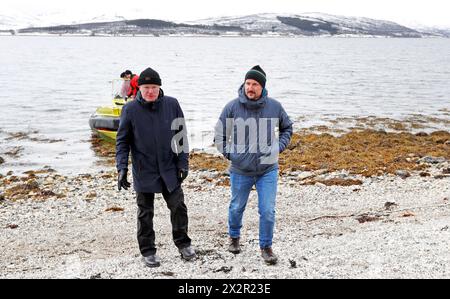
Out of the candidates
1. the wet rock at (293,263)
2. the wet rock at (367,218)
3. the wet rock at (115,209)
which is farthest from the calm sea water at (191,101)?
the wet rock at (293,263)

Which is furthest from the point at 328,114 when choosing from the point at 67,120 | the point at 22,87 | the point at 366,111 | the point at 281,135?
the point at 22,87

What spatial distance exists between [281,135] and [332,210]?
4139 mm

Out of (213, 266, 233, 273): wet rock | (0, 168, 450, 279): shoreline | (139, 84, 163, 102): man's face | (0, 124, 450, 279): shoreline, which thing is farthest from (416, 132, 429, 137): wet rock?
(139, 84, 163, 102): man's face

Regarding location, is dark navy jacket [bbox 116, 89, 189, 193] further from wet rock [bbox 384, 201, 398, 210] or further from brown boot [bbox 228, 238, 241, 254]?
wet rock [bbox 384, 201, 398, 210]

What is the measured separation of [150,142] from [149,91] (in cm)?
58

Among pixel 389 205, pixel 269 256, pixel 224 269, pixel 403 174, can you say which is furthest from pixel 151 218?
pixel 403 174

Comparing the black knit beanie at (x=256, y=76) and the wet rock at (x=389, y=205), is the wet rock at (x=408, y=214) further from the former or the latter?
the black knit beanie at (x=256, y=76)

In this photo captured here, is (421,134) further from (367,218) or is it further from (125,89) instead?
(367,218)

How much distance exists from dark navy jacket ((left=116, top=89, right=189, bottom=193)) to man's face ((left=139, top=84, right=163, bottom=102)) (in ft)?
0.19

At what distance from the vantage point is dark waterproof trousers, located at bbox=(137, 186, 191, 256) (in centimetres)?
623

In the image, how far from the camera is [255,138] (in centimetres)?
607

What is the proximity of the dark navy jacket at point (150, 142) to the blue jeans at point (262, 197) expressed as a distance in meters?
0.76
